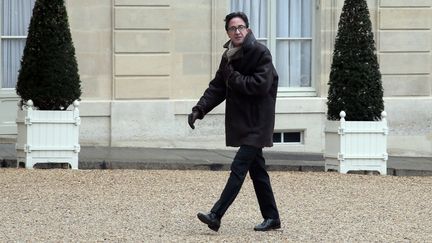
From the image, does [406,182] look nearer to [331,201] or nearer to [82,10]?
[331,201]

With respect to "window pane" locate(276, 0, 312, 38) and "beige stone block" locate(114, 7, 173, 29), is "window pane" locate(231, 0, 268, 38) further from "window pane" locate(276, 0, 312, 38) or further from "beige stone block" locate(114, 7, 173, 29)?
"beige stone block" locate(114, 7, 173, 29)

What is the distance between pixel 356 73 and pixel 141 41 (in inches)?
158

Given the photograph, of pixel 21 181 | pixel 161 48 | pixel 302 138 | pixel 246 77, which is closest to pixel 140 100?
pixel 161 48

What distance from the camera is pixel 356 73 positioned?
1444 cm

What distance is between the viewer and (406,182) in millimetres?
13711

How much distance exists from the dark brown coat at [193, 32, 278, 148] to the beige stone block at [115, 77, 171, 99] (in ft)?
26.0

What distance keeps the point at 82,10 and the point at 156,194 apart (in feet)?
19.3

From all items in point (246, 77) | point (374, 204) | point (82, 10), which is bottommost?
point (374, 204)

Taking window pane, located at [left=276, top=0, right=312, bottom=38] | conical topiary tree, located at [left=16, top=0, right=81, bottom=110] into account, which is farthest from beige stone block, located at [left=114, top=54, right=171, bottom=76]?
conical topiary tree, located at [left=16, top=0, right=81, bottom=110]

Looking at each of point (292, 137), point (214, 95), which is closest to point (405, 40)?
point (292, 137)

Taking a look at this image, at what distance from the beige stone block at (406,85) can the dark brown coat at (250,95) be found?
9023mm

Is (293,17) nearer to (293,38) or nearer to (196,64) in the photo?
(293,38)

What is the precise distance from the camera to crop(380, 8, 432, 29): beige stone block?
17984 millimetres

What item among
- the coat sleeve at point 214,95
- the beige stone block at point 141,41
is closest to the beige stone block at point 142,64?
the beige stone block at point 141,41
